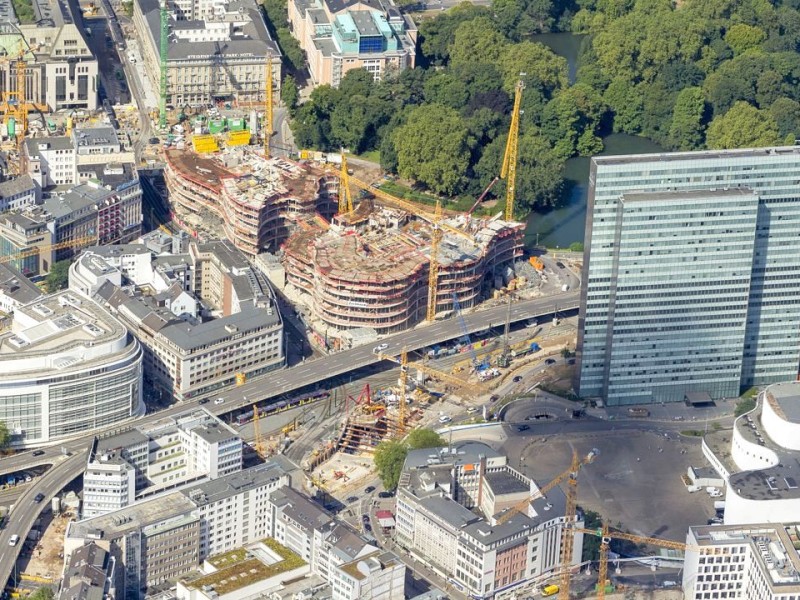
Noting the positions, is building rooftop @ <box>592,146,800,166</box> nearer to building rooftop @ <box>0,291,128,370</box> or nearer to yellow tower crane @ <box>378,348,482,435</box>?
yellow tower crane @ <box>378,348,482,435</box>

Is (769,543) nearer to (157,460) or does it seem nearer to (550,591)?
(550,591)

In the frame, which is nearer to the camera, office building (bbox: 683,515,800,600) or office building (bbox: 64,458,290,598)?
office building (bbox: 683,515,800,600)

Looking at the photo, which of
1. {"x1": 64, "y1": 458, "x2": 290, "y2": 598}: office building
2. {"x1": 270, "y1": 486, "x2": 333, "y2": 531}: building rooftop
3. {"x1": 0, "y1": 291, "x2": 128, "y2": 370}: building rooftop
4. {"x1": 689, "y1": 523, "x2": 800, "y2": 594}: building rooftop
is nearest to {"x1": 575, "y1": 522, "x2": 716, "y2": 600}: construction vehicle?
{"x1": 689, "y1": 523, "x2": 800, "y2": 594}: building rooftop

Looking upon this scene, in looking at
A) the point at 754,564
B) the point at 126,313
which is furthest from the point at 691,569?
the point at 126,313

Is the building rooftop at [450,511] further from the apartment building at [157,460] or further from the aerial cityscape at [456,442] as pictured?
the apartment building at [157,460]

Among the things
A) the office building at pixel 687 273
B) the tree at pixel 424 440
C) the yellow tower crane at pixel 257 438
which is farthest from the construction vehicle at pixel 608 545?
the yellow tower crane at pixel 257 438

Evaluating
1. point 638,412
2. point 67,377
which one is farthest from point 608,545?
point 67,377
